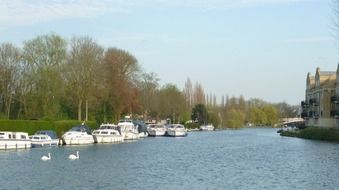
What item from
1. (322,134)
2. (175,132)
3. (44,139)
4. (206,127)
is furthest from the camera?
(206,127)

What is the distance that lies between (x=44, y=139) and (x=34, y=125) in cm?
918

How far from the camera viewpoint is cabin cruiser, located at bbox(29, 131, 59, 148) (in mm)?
70188

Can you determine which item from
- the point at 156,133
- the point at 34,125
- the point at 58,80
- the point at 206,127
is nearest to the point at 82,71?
the point at 58,80

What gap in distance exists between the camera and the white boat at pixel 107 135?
85.1 meters

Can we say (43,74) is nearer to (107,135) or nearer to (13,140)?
(107,135)

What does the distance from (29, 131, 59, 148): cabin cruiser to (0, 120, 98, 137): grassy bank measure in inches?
116

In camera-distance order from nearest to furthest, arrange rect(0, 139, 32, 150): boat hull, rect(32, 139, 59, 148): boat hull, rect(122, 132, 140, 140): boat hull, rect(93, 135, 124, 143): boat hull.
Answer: rect(0, 139, 32, 150): boat hull
rect(32, 139, 59, 148): boat hull
rect(93, 135, 124, 143): boat hull
rect(122, 132, 140, 140): boat hull

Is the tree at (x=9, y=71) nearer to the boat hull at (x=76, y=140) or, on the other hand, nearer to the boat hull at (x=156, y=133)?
the boat hull at (x=76, y=140)

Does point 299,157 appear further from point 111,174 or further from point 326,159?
point 111,174

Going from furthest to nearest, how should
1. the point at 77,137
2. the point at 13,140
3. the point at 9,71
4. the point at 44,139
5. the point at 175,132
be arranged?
the point at 175,132 → the point at 9,71 → the point at 77,137 → the point at 44,139 → the point at 13,140

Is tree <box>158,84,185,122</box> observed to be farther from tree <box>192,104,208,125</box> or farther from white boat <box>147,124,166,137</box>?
white boat <box>147,124,166,137</box>

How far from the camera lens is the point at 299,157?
58906 millimetres

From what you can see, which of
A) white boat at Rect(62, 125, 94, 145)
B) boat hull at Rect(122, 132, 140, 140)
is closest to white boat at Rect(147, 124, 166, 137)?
boat hull at Rect(122, 132, 140, 140)

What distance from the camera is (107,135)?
86.4 meters
